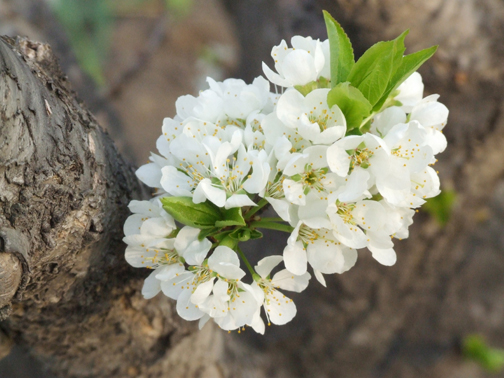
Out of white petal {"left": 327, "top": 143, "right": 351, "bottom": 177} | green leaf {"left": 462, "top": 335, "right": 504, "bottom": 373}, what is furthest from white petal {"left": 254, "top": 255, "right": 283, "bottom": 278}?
green leaf {"left": 462, "top": 335, "right": 504, "bottom": 373}

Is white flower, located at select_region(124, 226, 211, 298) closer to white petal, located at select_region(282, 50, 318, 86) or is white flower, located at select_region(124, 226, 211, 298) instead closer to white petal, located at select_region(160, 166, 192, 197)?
white petal, located at select_region(160, 166, 192, 197)

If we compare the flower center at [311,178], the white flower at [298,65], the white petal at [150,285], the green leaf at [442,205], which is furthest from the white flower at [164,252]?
the green leaf at [442,205]

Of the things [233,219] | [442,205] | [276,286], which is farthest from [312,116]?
[442,205]

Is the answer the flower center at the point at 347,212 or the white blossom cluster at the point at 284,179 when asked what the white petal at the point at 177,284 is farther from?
the flower center at the point at 347,212

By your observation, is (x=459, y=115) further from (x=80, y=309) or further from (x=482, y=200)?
(x=80, y=309)

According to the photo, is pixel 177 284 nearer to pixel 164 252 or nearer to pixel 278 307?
pixel 164 252
